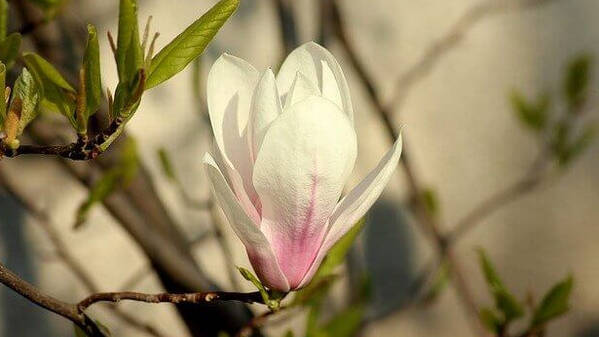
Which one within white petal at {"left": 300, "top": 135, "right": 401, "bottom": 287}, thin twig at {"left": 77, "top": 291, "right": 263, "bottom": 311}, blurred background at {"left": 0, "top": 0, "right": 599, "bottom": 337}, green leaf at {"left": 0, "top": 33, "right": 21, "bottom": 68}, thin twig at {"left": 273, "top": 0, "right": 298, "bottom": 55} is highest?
green leaf at {"left": 0, "top": 33, "right": 21, "bottom": 68}

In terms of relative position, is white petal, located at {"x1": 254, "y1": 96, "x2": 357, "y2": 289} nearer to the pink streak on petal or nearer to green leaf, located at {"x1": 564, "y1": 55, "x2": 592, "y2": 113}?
the pink streak on petal

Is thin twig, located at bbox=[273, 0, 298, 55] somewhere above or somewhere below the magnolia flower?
below

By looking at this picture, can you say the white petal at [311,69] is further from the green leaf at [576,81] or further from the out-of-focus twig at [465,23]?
the out-of-focus twig at [465,23]

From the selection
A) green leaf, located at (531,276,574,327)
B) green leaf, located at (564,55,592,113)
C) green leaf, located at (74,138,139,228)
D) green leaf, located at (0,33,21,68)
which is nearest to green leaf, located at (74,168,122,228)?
green leaf, located at (74,138,139,228)

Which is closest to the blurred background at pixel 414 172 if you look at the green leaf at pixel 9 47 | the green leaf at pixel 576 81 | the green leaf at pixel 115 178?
the green leaf at pixel 576 81

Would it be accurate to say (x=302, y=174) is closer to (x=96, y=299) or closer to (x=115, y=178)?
(x=96, y=299)

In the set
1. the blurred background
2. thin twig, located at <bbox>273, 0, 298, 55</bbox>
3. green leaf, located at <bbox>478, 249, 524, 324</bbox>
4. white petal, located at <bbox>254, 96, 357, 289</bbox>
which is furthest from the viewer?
the blurred background

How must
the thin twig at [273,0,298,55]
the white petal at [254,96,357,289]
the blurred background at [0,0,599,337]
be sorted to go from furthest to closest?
A: the blurred background at [0,0,599,337], the thin twig at [273,0,298,55], the white petal at [254,96,357,289]
